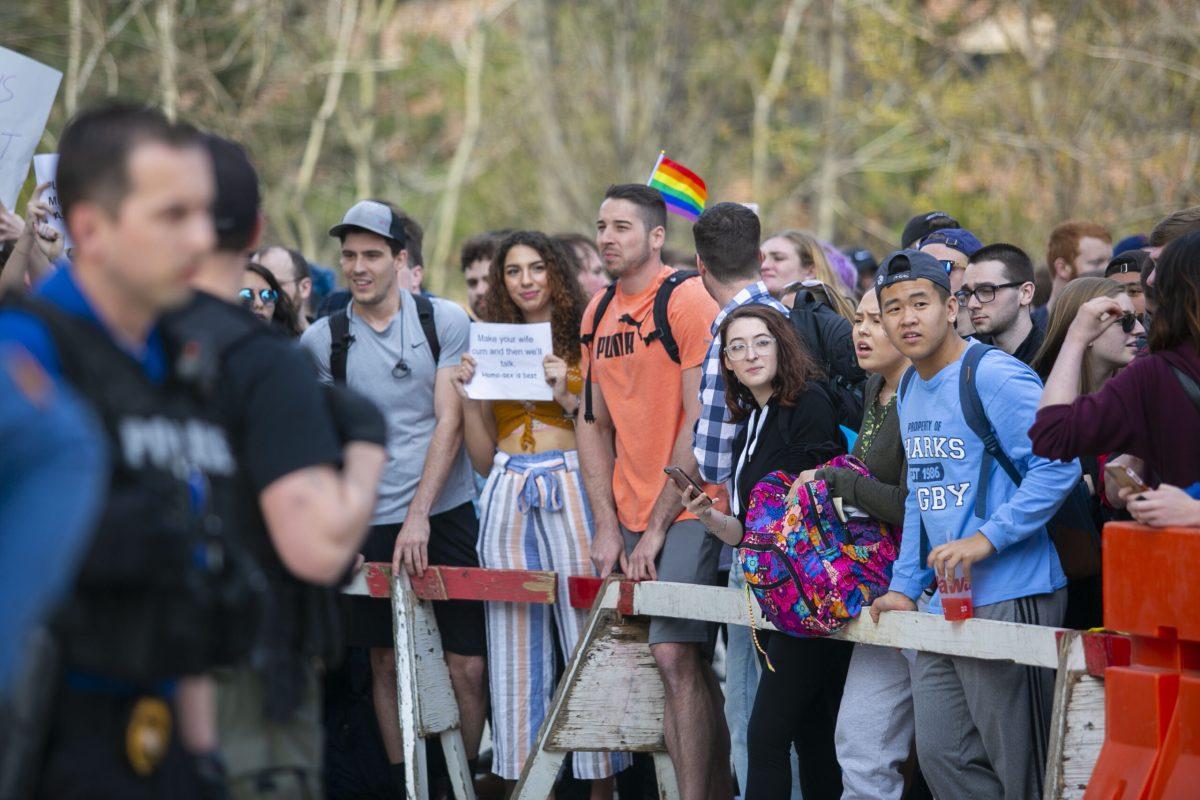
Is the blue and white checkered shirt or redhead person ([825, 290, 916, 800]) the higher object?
the blue and white checkered shirt

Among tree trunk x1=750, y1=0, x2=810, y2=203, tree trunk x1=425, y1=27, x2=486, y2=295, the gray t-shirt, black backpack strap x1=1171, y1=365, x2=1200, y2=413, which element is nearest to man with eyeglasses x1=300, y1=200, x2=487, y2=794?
the gray t-shirt

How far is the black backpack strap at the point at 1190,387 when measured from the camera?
4070 mm

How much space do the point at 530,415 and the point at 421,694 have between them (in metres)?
1.37

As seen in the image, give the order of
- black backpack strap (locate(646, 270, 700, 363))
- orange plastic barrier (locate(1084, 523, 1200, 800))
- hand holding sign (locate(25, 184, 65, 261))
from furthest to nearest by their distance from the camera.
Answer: black backpack strap (locate(646, 270, 700, 363)) → hand holding sign (locate(25, 184, 65, 261)) → orange plastic barrier (locate(1084, 523, 1200, 800))

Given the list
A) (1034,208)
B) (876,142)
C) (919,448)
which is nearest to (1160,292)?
(919,448)

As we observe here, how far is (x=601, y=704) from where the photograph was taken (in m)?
6.18

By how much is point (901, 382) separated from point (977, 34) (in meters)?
15.2

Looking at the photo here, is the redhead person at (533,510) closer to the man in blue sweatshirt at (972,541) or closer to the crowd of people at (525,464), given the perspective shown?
the crowd of people at (525,464)

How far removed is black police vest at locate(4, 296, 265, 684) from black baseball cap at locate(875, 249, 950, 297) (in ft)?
9.94

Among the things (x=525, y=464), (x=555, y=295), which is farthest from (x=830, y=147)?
(x=525, y=464)

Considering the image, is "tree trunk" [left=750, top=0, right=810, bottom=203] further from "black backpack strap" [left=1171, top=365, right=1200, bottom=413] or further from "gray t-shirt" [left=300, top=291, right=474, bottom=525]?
"black backpack strap" [left=1171, top=365, right=1200, bottom=413]

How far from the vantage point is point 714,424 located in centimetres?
609

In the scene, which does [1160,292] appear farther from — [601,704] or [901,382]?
[601,704]

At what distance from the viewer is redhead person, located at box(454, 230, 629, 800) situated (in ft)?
22.1
